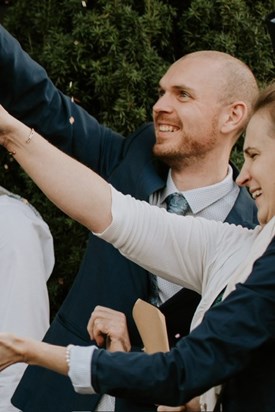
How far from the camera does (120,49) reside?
4.64m

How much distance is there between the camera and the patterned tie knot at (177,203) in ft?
11.8

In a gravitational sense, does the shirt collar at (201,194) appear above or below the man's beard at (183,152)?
below

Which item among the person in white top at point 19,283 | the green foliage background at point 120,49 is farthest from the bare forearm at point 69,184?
the green foliage background at point 120,49

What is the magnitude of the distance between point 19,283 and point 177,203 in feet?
2.29

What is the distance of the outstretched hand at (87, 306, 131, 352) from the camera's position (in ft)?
9.14

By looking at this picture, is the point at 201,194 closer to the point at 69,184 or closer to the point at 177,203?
the point at 177,203

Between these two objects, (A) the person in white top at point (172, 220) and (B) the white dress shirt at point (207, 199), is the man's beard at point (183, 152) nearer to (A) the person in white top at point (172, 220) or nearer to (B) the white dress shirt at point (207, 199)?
(B) the white dress shirt at point (207, 199)

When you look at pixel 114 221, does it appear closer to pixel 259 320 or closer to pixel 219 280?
pixel 219 280

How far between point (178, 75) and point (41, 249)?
86 cm

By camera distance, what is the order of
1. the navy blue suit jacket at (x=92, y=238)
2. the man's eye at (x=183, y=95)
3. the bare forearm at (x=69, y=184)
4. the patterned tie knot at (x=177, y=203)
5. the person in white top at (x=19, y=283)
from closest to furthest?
the bare forearm at (x=69, y=184) < the navy blue suit jacket at (x=92, y=238) < the patterned tie knot at (x=177, y=203) < the man's eye at (x=183, y=95) < the person in white top at (x=19, y=283)

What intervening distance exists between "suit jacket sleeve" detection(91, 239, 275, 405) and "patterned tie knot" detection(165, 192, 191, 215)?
1332 millimetres

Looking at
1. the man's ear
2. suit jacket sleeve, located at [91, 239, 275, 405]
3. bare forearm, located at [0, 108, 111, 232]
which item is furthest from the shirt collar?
suit jacket sleeve, located at [91, 239, 275, 405]

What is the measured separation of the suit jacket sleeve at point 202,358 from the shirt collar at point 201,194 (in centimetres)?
135

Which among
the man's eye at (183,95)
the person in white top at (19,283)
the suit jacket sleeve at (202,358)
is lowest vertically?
the person in white top at (19,283)
